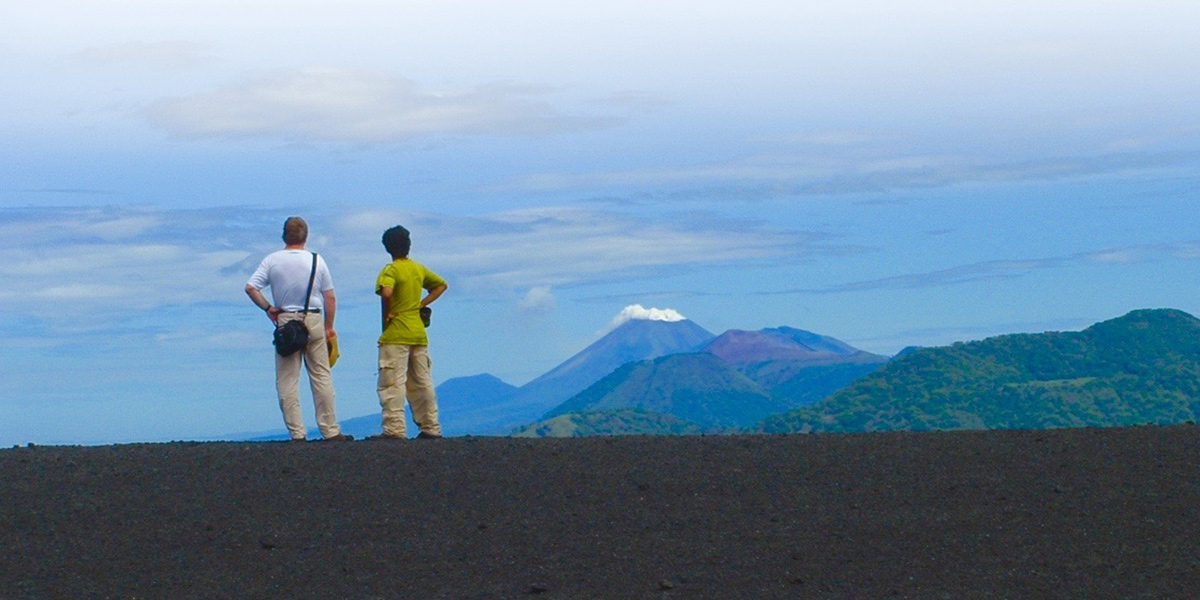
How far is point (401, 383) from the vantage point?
49.3 feet

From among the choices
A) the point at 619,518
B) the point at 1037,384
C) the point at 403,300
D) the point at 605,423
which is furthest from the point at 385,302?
the point at 605,423

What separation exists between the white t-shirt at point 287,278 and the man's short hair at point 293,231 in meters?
0.20

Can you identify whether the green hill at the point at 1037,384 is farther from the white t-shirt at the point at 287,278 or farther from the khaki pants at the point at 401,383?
the white t-shirt at the point at 287,278

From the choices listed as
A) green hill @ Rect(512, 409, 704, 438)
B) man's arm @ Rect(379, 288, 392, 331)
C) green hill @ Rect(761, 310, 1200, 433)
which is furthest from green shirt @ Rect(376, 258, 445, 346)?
green hill @ Rect(512, 409, 704, 438)

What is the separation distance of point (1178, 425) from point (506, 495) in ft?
24.4

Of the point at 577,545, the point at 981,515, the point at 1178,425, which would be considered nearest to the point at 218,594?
the point at 577,545

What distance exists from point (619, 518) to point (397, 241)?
5331 mm

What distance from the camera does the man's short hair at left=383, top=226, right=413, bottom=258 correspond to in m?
15.1

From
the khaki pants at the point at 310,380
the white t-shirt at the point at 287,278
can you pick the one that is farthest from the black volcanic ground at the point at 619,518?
the white t-shirt at the point at 287,278

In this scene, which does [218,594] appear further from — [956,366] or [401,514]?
[956,366]

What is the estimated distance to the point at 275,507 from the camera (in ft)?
38.2

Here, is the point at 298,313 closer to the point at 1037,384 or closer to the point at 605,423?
the point at 1037,384

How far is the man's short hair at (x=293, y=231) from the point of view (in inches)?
579

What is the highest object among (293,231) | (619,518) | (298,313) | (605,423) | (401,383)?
(605,423)
